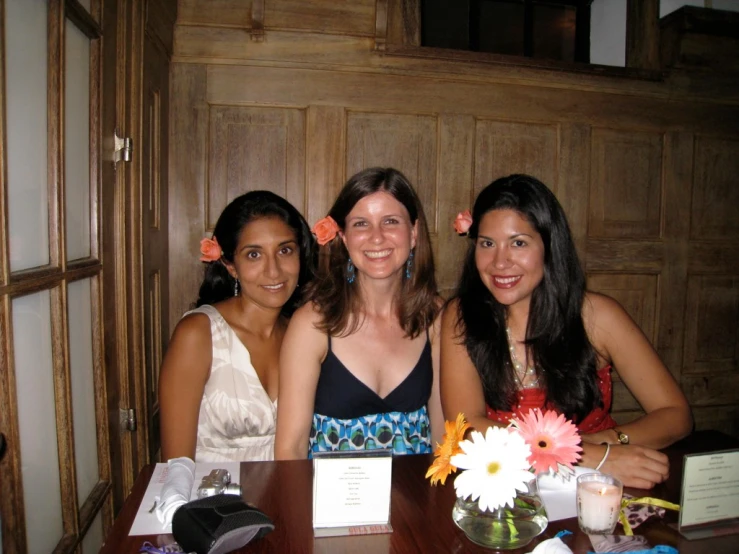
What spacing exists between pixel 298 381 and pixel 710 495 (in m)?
1.08

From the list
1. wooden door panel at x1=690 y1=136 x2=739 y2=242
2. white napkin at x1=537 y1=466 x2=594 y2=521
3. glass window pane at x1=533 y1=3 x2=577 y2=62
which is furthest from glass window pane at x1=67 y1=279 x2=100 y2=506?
wooden door panel at x1=690 y1=136 x2=739 y2=242

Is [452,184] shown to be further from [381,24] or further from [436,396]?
[436,396]

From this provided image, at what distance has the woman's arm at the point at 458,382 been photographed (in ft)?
5.27

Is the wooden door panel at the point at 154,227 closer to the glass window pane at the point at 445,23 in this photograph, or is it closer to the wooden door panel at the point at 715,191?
the glass window pane at the point at 445,23

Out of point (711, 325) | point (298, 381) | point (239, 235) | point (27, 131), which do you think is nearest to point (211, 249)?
point (239, 235)

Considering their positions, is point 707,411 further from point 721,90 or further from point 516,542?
point 516,542

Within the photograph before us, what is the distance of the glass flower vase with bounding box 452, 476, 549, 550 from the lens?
0.92 m

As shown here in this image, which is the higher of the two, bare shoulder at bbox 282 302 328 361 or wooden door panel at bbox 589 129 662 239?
wooden door panel at bbox 589 129 662 239

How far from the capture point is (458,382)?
1644 millimetres

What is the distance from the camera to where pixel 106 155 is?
158 centimetres

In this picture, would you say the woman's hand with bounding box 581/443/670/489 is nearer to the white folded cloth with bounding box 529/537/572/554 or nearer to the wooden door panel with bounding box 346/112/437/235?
the white folded cloth with bounding box 529/537/572/554

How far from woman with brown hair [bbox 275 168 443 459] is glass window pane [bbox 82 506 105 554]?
0.52m

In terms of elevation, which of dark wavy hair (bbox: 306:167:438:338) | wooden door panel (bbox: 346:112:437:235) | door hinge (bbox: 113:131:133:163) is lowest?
dark wavy hair (bbox: 306:167:438:338)

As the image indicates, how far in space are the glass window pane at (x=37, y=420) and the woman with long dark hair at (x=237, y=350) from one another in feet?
1.61
